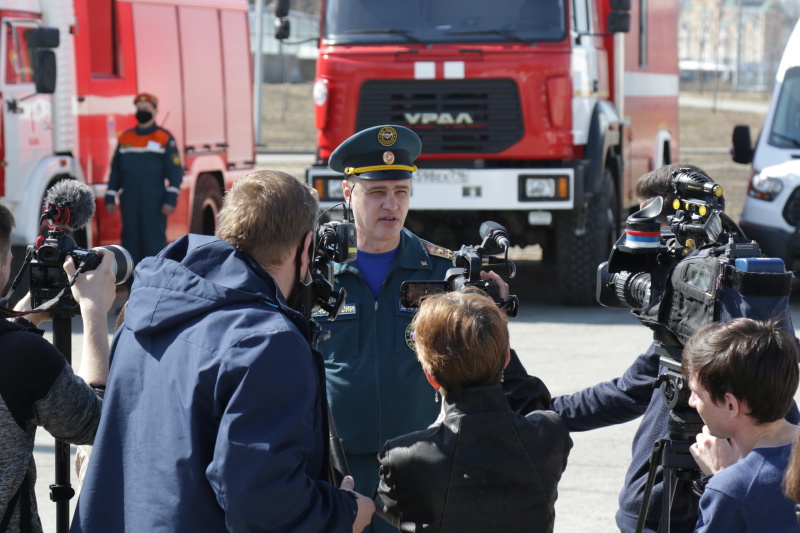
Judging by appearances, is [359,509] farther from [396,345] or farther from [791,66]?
[791,66]

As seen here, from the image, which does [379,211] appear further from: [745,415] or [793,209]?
[793,209]

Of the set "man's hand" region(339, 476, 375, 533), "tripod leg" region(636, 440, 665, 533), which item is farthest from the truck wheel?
"man's hand" region(339, 476, 375, 533)

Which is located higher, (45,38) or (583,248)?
(45,38)

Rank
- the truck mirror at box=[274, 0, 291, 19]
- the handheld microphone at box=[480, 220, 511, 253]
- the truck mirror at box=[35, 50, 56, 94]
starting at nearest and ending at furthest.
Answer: the handheld microphone at box=[480, 220, 511, 253], the truck mirror at box=[35, 50, 56, 94], the truck mirror at box=[274, 0, 291, 19]

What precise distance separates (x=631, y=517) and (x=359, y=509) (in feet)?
3.39

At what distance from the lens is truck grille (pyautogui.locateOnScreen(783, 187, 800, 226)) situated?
10.9 m

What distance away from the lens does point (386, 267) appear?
3893 millimetres

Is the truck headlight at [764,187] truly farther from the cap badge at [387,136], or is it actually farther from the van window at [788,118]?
the cap badge at [387,136]

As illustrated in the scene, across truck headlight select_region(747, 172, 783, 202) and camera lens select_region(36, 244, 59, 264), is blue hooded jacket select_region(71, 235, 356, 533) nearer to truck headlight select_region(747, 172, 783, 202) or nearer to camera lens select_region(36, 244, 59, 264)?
camera lens select_region(36, 244, 59, 264)

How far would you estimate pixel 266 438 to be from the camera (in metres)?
2.49

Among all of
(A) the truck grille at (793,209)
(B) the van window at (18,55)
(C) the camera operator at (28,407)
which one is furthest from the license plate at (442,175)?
(C) the camera operator at (28,407)

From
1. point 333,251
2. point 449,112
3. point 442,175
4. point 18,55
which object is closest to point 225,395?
point 333,251

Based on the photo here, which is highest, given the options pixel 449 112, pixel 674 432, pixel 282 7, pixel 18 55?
pixel 282 7

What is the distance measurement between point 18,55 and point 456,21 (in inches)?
154
